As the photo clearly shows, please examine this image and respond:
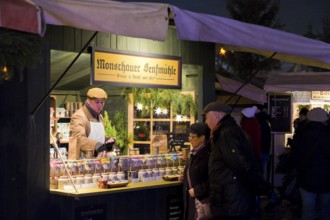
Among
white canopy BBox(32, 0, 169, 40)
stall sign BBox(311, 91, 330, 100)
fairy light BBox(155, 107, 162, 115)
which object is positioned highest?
white canopy BBox(32, 0, 169, 40)

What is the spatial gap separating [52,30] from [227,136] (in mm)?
2325

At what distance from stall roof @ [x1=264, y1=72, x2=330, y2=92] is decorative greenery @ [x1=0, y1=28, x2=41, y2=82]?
25.9ft

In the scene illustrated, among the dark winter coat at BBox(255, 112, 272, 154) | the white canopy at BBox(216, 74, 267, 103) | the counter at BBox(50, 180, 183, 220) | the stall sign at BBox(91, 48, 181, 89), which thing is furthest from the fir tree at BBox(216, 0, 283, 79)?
the counter at BBox(50, 180, 183, 220)

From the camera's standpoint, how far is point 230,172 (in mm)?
5586

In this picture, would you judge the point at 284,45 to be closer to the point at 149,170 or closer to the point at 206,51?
the point at 206,51

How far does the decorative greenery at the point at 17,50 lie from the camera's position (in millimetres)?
4047

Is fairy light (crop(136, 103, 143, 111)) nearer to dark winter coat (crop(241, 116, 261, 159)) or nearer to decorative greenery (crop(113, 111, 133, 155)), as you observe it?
decorative greenery (crop(113, 111, 133, 155))

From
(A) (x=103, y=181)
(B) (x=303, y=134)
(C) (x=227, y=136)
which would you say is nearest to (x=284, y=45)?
(B) (x=303, y=134)

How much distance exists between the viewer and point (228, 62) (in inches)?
1033

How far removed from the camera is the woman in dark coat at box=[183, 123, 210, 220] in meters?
6.06

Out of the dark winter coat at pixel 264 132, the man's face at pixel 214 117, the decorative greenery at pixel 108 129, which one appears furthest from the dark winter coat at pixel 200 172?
the dark winter coat at pixel 264 132

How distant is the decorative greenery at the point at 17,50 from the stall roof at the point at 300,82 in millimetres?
7905

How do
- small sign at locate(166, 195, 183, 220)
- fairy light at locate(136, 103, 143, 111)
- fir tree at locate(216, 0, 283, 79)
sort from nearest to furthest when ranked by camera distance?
small sign at locate(166, 195, 183, 220) → fairy light at locate(136, 103, 143, 111) → fir tree at locate(216, 0, 283, 79)

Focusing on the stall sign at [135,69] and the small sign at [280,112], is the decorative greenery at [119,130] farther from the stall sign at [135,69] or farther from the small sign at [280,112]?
the small sign at [280,112]
